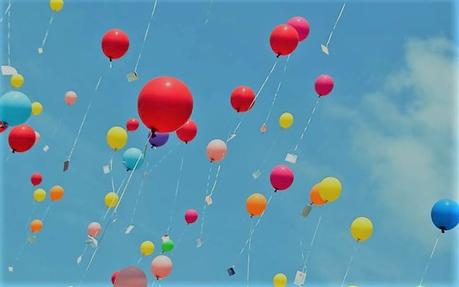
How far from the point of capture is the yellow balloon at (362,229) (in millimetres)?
13859

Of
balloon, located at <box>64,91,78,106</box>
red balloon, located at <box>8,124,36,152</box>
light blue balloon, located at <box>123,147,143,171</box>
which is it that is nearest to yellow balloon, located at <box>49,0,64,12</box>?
balloon, located at <box>64,91,78,106</box>

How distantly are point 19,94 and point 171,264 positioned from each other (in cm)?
398

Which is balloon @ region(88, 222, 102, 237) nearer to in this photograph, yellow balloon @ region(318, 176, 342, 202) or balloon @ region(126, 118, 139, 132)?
balloon @ region(126, 118, 139, 132)

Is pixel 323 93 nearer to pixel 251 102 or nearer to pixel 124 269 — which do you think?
pixel 251 102

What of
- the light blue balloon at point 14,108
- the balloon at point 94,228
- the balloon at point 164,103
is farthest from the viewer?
the balloon at point 94,228

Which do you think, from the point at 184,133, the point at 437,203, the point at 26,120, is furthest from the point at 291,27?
the point at 26,120

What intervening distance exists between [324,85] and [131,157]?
3.87 m

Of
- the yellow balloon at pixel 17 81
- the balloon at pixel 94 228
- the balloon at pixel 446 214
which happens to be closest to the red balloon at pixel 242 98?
the balloon at pixel 94 228

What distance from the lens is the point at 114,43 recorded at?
12.8 m

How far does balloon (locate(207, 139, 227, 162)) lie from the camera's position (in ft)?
47.0

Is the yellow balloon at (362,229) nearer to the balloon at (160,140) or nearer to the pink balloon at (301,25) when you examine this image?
the pink balloon at (301,25)

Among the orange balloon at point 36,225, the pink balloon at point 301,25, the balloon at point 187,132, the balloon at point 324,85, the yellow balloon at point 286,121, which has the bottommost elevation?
the orange balloon at point 36,225

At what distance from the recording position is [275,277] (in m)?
14.9

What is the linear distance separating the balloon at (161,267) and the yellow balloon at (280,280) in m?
2.43
